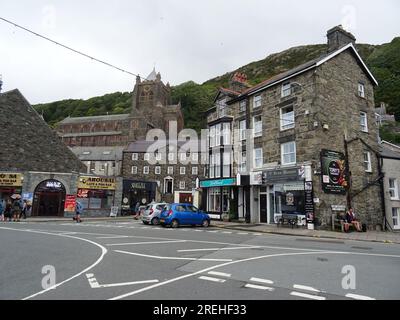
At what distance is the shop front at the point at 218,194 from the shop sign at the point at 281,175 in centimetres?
313

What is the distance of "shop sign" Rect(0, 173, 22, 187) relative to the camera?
29.0 meters

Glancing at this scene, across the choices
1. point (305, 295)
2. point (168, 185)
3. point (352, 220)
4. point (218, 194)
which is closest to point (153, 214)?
point (218, 194)

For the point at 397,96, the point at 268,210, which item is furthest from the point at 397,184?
the point at 397,96

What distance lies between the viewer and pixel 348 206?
21.8 meters

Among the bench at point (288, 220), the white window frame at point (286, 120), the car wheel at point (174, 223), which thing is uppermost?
the white window frame at point (286, 120)

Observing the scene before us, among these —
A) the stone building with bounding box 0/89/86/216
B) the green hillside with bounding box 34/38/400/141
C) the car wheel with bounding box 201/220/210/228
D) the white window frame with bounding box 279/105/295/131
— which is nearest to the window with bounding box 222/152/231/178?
the white window frame with bounding box 279/105/295/131

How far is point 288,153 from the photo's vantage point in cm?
2300

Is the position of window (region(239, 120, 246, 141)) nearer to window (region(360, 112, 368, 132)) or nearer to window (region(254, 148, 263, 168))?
window (region(254, 148, 263, 168))

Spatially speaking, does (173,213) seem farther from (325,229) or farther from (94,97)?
(94,97)

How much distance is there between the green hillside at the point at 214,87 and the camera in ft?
270

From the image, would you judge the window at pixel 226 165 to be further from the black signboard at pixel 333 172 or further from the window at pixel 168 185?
the window at pixel 168 185

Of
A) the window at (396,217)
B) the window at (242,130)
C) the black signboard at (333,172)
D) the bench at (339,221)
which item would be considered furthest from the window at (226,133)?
the window at (396,217)

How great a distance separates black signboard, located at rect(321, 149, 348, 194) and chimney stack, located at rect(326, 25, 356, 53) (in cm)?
873
